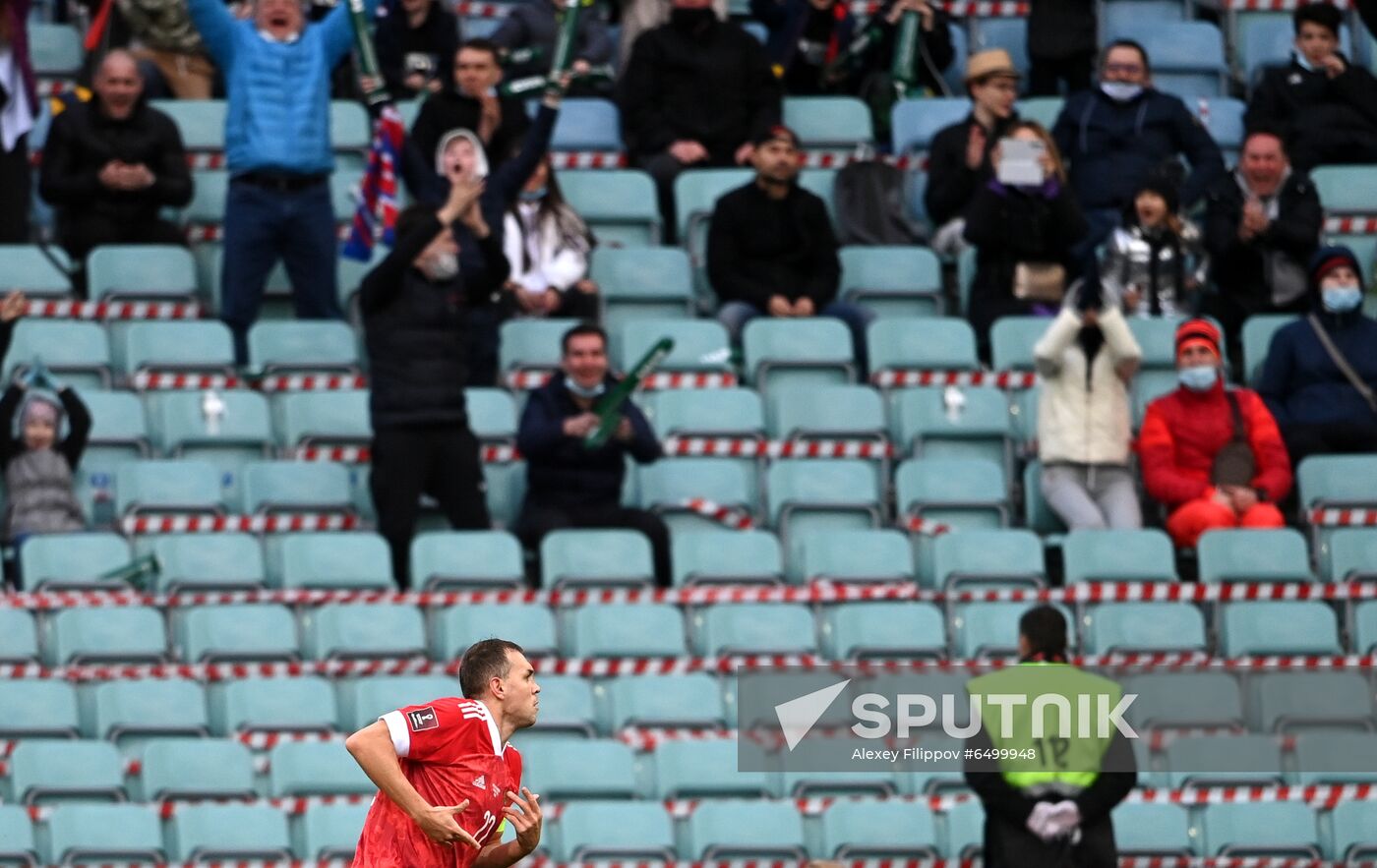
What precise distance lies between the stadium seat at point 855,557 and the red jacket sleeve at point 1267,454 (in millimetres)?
1820

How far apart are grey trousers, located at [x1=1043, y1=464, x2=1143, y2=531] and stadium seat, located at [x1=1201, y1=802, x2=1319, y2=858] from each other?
1.95 metres

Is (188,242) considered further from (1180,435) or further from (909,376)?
(1180,435)

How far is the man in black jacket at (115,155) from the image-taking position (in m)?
14.5

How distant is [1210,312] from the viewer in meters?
15.4

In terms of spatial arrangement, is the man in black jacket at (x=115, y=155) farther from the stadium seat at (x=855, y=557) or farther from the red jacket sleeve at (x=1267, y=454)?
the red jacket sleeve at (x=1267, y=454)

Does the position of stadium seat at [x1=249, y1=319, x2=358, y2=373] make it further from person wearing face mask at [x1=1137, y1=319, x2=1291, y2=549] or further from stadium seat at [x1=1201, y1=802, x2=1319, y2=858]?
stadium seat at [x1=1201, y1=802, x2=1319, y2=858]

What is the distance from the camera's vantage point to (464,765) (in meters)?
8.80

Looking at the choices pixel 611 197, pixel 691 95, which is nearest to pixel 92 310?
pixel 611 197

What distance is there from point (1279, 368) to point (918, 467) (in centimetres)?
196

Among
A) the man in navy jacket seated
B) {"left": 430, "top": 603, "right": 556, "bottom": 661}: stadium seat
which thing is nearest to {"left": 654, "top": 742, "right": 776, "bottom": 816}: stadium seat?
{"left": 430, "top": 603, "right": 556, "bottom": 661}: stadium seat

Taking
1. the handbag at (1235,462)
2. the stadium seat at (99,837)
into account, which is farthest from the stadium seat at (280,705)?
the handbag at (1235,462)

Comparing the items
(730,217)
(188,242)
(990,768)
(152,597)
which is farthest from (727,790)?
(188,242)

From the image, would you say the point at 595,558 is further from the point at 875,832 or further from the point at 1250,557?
the point at 1250,557

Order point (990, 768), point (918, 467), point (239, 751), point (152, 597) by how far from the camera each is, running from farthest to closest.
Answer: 1. point (918, 467)
2. point (152, 597)
3. point (239, 751)
4. point (990, 768)
